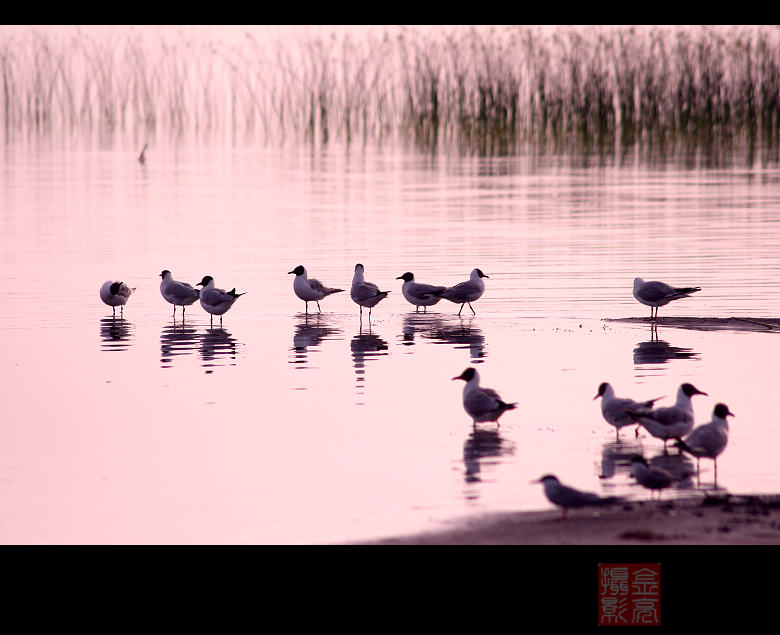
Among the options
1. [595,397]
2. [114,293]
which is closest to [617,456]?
[595,397]

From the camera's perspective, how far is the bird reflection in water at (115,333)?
616 inches

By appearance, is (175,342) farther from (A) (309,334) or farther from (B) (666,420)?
(B) (666,420)

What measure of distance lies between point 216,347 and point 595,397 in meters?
5.80

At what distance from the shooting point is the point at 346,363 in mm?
14438

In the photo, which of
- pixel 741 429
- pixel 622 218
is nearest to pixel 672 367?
pixel 741 429

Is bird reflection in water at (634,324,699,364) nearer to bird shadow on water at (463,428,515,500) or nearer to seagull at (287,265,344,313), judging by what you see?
bird shadow on water at (463,428,515,500)

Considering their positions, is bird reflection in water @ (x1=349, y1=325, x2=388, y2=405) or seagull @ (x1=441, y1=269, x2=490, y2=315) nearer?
bird reflection in water @ (x1=349, y1=325, x2=388, y2=405)

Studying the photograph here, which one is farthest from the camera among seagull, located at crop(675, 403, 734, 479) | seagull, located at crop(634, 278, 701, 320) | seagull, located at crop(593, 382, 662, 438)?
seagull, located at crop(634, 278, 701, 320)

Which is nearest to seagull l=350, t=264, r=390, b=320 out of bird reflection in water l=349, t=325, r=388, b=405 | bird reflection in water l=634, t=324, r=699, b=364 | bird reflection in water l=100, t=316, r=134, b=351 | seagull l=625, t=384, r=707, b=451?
bird reflection in water l=349, t=325, r=388, b=405

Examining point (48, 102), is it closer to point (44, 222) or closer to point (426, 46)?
point (426, 46)

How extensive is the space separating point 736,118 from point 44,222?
23016 mm

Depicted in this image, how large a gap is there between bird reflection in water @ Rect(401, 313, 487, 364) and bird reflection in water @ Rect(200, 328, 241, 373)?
6.43ft

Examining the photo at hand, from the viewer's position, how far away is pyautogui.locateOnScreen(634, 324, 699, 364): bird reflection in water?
47.4ft

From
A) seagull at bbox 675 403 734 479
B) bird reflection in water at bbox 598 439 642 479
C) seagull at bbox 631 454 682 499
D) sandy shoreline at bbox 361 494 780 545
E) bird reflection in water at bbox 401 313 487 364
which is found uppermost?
bird reflection in water at bbox 401 313 487 364
